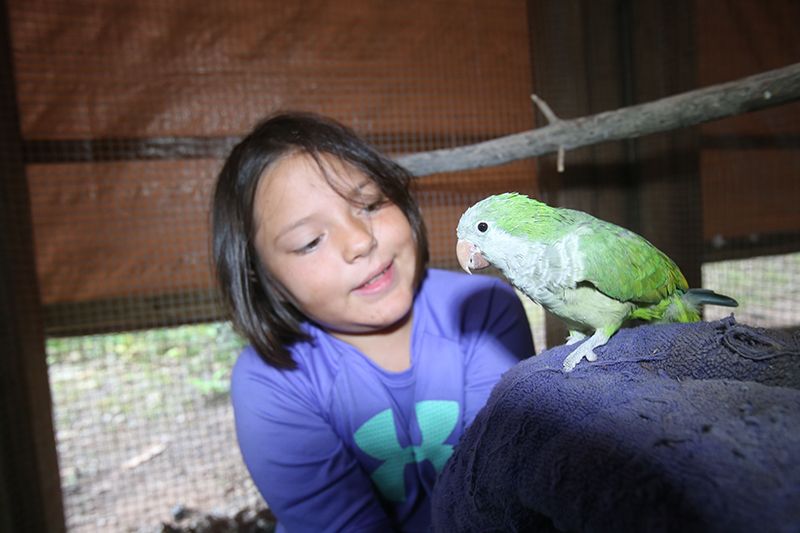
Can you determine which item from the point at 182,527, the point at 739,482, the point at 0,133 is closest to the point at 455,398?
the point at 739,482

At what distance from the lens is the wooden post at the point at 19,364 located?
155 cm

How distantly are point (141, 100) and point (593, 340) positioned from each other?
199 cm

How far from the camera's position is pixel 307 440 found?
106 centimetres

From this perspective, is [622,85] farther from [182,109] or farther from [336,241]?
[182,109]

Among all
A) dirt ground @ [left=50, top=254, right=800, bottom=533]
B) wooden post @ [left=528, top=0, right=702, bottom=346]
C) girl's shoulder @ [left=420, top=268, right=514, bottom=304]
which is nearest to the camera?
girl's shoulder @ [left=420, top=268, right=514, bottom=304]

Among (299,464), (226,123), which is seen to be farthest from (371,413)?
(226,123)

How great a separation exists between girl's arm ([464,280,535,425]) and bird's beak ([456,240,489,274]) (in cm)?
51

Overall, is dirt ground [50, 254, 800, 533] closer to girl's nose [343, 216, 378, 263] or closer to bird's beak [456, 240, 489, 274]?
girl's nose [343, 216, 378, 263]

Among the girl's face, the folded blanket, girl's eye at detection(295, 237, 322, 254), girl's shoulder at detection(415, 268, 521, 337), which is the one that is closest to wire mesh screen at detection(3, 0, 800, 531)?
girl's shoulder at detection(415, 268, 521, 337)

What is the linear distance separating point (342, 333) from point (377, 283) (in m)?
0.31

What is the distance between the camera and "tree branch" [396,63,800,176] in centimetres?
100

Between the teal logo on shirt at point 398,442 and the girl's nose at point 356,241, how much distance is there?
478 millimetres

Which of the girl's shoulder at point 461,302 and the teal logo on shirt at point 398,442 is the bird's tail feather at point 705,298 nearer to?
the girl's shoulder at point 461,302

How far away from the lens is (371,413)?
113cm
